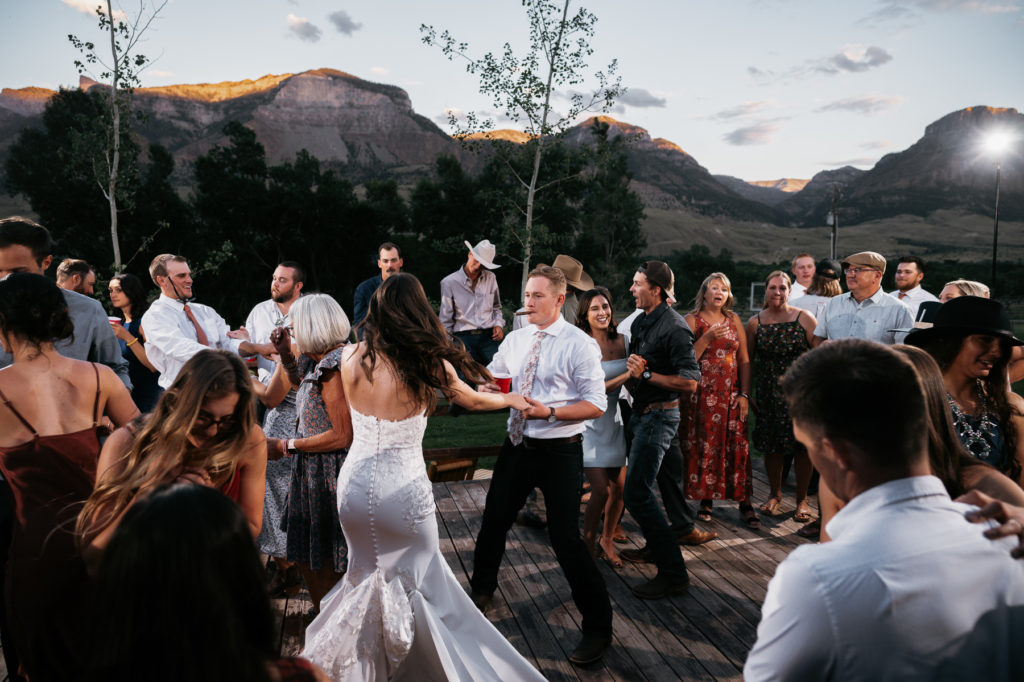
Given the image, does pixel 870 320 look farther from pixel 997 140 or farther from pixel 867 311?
pixel 997 140

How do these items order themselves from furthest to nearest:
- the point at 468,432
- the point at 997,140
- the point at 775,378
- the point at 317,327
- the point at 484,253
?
the point at 997,140 → the point at 468,432 → the point at 484,253 → the point at 775,378 → the point at 317,327

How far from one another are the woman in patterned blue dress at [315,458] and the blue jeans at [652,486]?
183 cm

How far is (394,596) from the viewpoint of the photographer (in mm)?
2605

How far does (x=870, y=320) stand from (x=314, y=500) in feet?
14.7

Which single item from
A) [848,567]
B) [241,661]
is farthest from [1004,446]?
[241,661]

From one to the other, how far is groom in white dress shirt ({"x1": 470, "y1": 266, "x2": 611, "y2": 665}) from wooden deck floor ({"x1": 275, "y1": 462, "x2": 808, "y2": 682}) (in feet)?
0.73

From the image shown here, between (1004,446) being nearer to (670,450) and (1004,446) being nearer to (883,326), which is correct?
(670,450)

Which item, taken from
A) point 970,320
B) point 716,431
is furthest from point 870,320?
point 970,320

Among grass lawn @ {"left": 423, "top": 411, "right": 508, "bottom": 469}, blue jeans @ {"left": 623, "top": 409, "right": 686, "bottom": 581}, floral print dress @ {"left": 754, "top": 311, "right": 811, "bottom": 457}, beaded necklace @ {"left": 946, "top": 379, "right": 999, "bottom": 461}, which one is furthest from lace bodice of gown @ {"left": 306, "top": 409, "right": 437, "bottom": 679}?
grass lawn @ {"left": 423, "top": 411, "right": 508, "bottom": 469}

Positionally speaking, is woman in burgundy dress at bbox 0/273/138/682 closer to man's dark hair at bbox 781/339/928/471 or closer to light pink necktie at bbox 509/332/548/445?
light pink necktie at bbox 509/332/548/445

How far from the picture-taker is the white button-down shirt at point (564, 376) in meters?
3.29

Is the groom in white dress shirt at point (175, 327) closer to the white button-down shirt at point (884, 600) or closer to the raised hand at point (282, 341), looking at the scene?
the raised hand at point (282, 341)

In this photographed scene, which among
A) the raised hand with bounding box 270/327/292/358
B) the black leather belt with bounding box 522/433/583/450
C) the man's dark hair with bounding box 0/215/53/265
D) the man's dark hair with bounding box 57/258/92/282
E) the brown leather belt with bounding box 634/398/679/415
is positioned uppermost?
the man's dark hair with bounding box 0/215/53/265

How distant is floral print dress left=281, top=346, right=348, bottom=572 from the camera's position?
9.88ft
